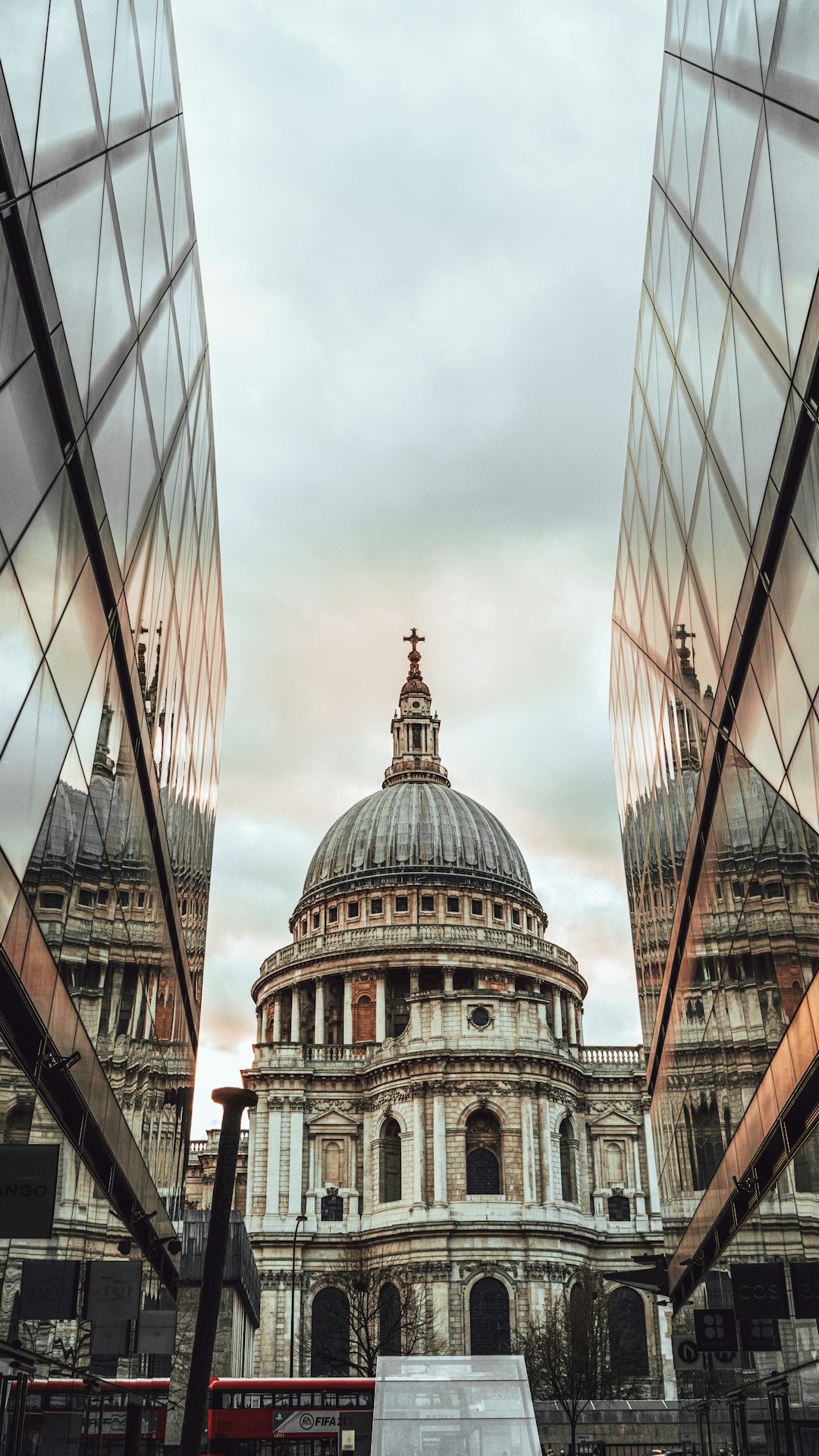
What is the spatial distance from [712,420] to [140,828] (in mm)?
11011

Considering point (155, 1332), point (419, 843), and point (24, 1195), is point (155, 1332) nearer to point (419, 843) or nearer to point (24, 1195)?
point (24, 1195)

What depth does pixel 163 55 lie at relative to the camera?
18.7m

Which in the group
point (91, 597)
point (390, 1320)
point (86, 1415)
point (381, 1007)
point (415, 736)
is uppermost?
point (415, 736)

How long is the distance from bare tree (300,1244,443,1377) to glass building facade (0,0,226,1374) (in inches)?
1819

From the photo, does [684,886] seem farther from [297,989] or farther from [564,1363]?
[297,989]

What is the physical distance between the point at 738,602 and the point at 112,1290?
41.4ft

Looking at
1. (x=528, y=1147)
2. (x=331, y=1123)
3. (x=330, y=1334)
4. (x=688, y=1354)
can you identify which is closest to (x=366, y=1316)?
(x=330, y=1334)

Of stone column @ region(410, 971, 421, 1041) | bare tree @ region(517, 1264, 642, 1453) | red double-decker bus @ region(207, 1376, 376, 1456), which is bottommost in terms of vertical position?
red double-decker bus @ region(207, 1376, 376, 1456)

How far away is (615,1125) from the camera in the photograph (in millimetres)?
80000

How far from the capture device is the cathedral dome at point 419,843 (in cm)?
10650

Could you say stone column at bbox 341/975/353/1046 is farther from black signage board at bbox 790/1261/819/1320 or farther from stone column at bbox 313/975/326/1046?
black signage board at bbox 790/1261/819/1320

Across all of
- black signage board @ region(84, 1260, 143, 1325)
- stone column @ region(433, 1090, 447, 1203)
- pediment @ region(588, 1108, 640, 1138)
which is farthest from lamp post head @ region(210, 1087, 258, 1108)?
pediment @ region(588, 1108, 640, 1138)

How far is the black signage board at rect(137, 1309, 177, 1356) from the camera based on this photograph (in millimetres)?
22953

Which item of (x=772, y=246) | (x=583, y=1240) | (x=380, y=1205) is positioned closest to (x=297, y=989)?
(x=380, y=1205)
